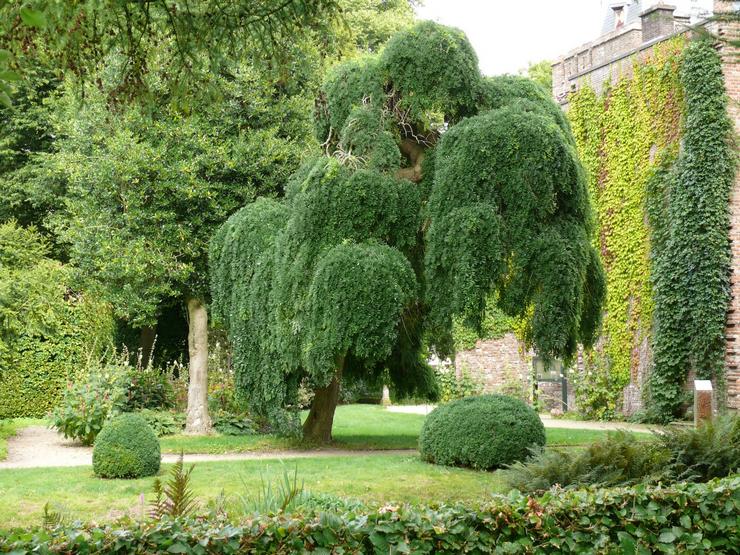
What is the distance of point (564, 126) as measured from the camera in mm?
12977

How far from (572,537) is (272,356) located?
8464 millimetres

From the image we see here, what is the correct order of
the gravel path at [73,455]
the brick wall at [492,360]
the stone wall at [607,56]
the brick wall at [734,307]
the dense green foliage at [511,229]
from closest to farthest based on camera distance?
1. the dense green foliage at [511,229]
2. the gravel path at [73,455]
3. the brick wall at [734,307]
4. the stone wall at [607,56]
5. the brick wall at [492,360]

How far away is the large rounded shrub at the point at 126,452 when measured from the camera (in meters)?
10.8

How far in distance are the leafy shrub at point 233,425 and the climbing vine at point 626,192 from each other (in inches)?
271

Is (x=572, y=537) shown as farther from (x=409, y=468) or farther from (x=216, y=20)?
(x=409, y=468)

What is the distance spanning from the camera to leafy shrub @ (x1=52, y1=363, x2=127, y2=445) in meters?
14.8

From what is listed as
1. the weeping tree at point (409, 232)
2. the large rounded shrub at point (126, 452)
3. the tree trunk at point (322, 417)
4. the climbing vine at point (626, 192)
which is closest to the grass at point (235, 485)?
the large rounded shrub at point (126, 452)

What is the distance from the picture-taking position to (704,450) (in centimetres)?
827

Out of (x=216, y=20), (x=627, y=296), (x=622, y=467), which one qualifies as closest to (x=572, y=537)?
(x=622, y=467)

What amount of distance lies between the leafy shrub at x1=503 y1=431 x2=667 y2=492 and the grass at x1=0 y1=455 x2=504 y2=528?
470mm

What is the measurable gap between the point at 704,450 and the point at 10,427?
13.1 m

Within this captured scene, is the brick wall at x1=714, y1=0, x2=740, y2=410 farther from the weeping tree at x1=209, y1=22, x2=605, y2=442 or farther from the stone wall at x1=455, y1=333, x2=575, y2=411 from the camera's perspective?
the stone wall at x1=455, y1=333, x2=575, y2=411

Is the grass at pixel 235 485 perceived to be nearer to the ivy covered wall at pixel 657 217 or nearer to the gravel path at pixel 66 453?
the gravel path at pixel 66 453

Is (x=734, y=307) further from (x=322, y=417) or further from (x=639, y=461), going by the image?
(x=639, y=461)
